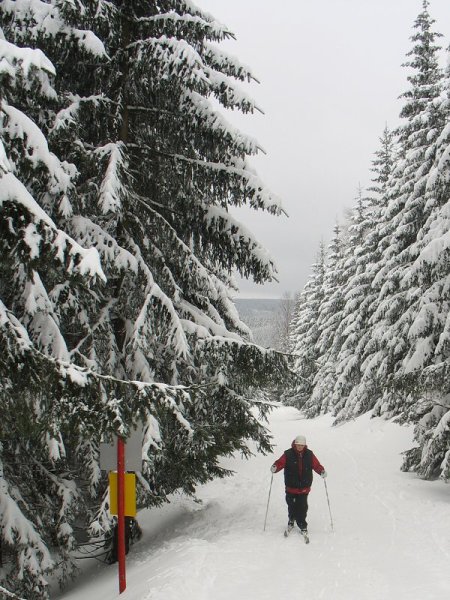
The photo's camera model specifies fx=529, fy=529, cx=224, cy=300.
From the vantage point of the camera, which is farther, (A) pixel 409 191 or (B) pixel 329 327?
(B) pixel 329 327

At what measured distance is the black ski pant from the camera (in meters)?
9.08

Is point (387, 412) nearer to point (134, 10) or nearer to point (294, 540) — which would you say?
point (294, 540)

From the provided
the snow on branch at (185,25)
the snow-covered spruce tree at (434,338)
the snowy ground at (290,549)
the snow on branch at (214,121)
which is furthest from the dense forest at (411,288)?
the snow on branch at (185,25)

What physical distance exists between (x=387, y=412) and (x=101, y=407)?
70.7 ft

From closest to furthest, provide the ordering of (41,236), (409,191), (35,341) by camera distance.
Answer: (41,236) < (35,341) < (409,191)

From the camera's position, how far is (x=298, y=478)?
31.0 feet

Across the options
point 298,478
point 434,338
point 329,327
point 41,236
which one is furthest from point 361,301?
point 41,236

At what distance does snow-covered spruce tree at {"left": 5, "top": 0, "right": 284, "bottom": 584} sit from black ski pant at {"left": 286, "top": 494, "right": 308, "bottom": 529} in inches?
41.9

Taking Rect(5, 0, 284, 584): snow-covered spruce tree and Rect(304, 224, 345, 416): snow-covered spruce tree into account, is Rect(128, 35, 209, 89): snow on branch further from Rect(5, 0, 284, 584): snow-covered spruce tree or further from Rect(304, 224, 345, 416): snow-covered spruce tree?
Rect(304, 224, 345, 416): snow-covered spruce tree

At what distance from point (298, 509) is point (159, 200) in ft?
19.5

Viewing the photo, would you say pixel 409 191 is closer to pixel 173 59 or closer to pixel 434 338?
pixel 434 338

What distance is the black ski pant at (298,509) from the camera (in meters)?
9.08

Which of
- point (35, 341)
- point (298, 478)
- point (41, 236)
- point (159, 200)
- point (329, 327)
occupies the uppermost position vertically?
point (159, 200)

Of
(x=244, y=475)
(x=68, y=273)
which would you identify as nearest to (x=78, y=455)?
(x=68, y=273)
